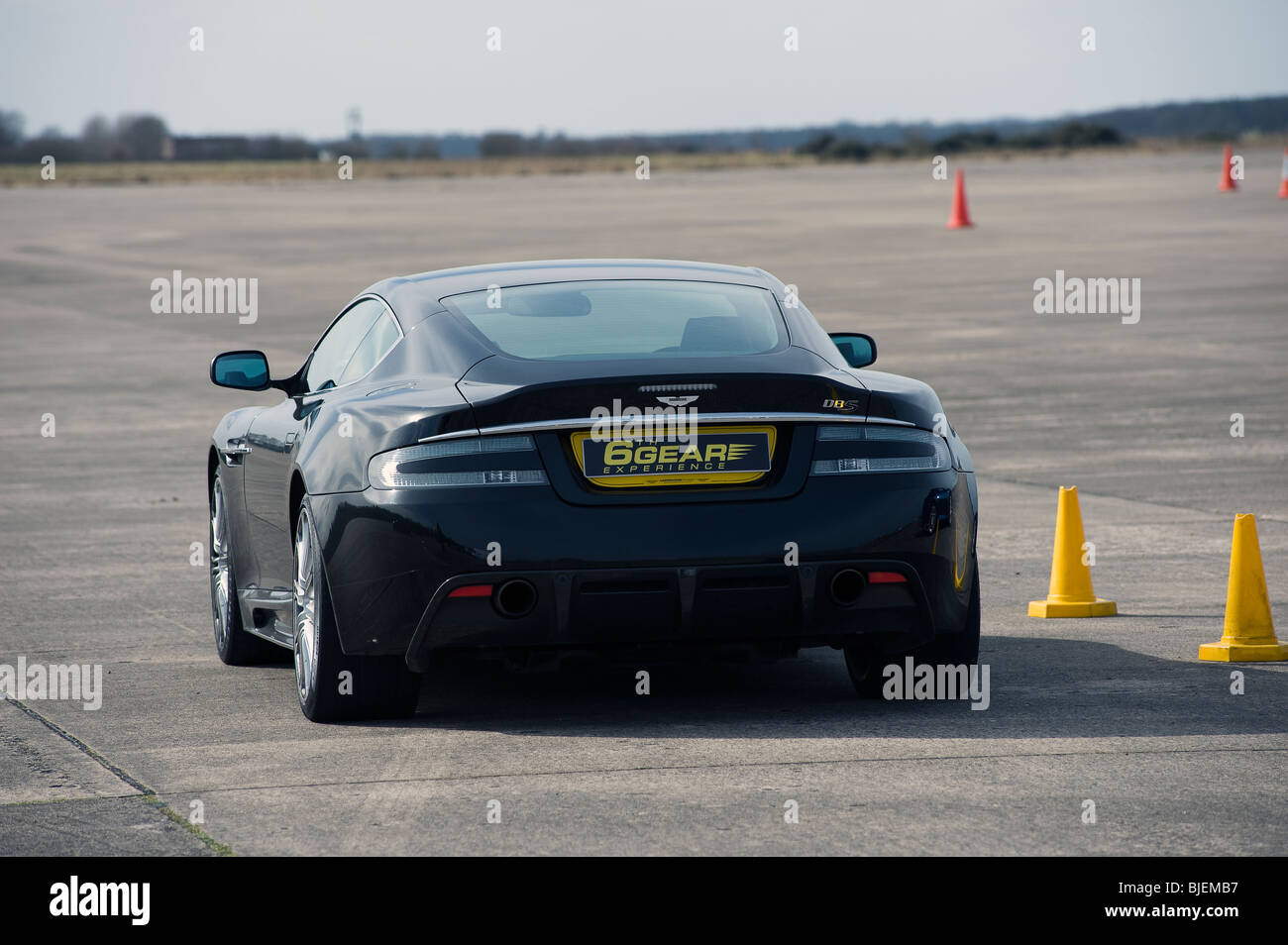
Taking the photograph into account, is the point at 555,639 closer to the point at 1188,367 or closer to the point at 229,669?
the point at 229,669

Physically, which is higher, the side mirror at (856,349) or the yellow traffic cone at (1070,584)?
the side mirror at (856,349)

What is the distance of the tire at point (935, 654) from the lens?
23.8 feet

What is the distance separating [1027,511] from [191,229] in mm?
40554

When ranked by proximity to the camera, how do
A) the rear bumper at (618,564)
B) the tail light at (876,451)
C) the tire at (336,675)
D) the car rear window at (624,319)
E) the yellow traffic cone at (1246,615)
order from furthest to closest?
the yellow traffic cone at (1246,615), the car rear window at (624,319), the tire at (336,675), the tail light at (876,451), the rear bumper at (618,564)

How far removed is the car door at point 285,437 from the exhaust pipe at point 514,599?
1.16m

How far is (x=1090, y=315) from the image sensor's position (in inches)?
1002

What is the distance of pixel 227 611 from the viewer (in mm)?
8484
